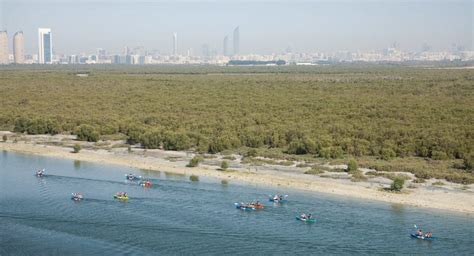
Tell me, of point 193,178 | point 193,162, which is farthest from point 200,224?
point 193,162

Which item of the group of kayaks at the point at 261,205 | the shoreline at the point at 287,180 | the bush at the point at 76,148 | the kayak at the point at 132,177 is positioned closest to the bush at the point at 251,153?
the shoreline at the point at 287,180

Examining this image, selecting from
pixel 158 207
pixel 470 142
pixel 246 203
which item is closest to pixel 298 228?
pixel 246 203

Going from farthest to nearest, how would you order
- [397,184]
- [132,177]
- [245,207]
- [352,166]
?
[352,166]
[132,177]
[397,184]
[245,207]

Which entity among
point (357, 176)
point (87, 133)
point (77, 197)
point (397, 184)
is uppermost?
point (87, 133)

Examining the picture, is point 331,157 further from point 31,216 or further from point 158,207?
point 31,216

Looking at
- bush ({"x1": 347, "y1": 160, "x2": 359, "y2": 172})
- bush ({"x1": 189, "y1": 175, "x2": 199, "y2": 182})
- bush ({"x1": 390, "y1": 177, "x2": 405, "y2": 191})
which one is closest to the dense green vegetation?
bush ({"x1": 390, "y1": 177, "x2": 405, "y2": 191})

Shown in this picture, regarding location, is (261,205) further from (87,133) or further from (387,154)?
(87,133)
